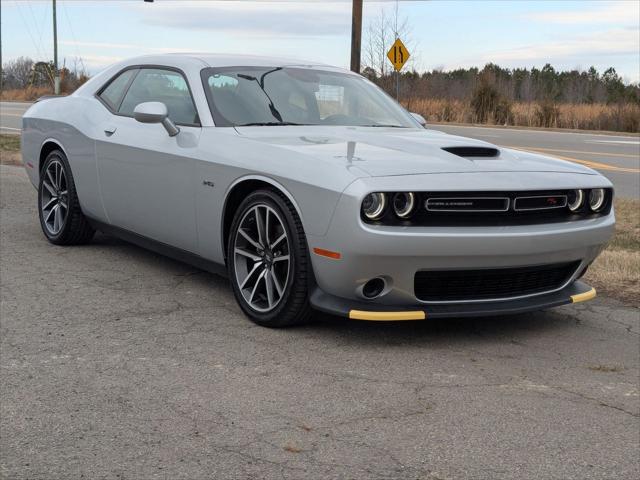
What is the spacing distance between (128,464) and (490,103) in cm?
2940

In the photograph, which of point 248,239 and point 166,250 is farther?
point 166,250

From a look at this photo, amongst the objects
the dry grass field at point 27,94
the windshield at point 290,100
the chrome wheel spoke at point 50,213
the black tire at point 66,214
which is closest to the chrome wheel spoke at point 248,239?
the windshield at point 290,100

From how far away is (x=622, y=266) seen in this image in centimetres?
636

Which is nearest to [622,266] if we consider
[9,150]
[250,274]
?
[250,274]

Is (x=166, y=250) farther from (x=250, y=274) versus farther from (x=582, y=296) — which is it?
(x=582, y=296)

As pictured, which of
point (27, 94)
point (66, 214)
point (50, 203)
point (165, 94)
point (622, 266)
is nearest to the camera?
point (165, 94)

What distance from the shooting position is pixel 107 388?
147 inches

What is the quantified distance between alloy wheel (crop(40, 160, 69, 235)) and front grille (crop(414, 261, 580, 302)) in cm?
339

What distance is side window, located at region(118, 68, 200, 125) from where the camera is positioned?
18.0 feet

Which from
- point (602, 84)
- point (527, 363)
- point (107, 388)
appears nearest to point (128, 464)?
point (107, 388)

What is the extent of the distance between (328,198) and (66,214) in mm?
3163

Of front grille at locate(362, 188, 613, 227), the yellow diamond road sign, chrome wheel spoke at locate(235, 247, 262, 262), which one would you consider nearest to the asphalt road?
chrome wheel spoke at locate(235, 247, 262, 262)

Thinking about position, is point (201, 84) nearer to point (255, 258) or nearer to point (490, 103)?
point (255, 258)

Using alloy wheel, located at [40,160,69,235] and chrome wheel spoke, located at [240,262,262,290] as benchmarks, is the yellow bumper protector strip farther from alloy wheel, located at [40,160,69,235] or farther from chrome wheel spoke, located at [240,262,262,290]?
alloy wheel, located at [40,160,69,235]
